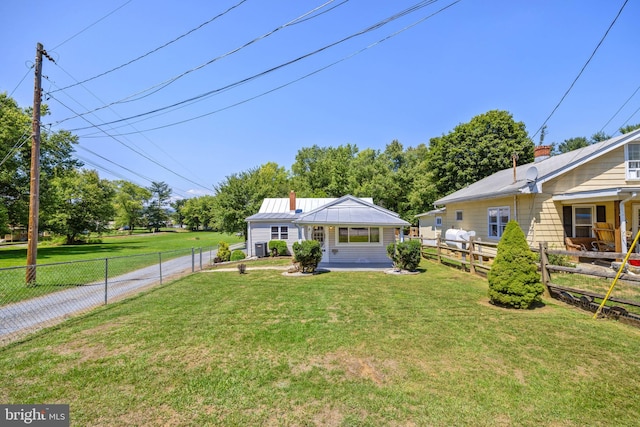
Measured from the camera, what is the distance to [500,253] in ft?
23.3

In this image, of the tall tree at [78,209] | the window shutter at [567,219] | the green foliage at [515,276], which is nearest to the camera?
the green foliage at [515,276]

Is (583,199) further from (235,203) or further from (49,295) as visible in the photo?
(235,203)

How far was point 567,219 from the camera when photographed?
12203 millimetres

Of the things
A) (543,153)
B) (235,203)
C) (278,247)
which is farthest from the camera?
(235,203)

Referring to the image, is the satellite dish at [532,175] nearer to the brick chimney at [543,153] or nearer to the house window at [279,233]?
the brick chimney at [543,153]

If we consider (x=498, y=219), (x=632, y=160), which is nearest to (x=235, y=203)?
(x=498, y=219)

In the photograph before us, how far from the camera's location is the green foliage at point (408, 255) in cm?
1195

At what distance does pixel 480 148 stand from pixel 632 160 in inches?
522

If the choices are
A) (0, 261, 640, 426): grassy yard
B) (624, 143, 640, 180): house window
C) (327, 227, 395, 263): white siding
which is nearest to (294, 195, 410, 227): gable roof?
(327, 227, 395, 263): white siding

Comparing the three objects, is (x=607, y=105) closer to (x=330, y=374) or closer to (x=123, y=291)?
(x=330, y=374)

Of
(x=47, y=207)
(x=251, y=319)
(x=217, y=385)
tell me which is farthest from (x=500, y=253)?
(x=47, y=207)

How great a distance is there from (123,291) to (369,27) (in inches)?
425

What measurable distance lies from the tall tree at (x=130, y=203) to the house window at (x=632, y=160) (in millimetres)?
69970

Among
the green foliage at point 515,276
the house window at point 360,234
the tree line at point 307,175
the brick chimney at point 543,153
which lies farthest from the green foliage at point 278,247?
the brick chimney at point 543,153
